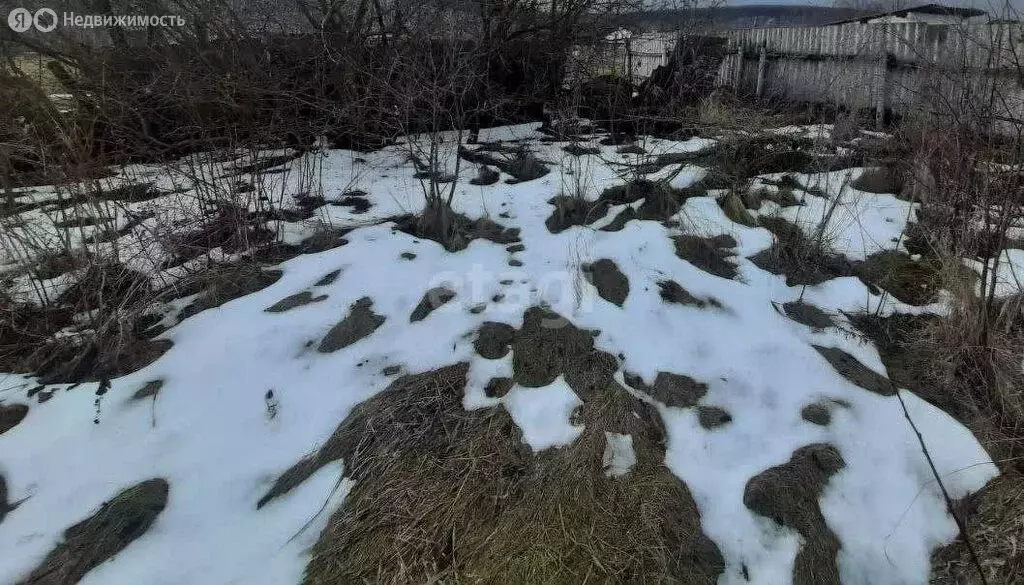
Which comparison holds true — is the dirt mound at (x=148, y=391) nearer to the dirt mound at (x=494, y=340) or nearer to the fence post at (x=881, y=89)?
the dirt mound at (x=494, y=340)

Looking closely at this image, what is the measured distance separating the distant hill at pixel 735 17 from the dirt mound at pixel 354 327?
5709 mm

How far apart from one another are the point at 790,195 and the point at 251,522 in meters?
4.18

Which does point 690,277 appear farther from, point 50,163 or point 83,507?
point 50,163

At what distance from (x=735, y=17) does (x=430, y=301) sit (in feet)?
26.8

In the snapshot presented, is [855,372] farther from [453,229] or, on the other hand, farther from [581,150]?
[581,150]

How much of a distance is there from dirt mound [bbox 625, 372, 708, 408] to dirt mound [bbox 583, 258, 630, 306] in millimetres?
585

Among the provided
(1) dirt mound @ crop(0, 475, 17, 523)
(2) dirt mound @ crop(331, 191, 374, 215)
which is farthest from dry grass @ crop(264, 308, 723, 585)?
(2) dirt mound @ crop(331, 191, 374, 215)

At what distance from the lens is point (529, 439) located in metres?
2.31

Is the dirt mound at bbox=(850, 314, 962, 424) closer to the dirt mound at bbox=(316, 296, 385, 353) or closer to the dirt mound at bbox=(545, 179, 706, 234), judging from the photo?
the dirt mound at bbox=(545, 179, 706, 234)

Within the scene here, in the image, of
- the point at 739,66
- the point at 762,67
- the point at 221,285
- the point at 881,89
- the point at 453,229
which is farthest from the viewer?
the point at 739,66

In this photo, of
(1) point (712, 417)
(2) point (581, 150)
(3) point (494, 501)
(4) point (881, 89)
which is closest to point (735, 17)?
(4) point (881, 89)

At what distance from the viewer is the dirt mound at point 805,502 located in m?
1.89

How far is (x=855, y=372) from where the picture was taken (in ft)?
8.45

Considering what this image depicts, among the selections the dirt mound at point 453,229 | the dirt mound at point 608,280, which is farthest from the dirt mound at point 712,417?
the dirt mound at point 453,229
